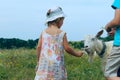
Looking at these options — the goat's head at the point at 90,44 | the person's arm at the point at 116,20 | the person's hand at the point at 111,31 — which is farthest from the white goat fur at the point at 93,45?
the person's arm at the point at 116,20

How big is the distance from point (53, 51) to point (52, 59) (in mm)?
118

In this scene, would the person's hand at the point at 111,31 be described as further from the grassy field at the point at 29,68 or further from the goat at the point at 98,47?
the grassy field at the point at 29,68

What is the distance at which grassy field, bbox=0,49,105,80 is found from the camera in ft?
35.7

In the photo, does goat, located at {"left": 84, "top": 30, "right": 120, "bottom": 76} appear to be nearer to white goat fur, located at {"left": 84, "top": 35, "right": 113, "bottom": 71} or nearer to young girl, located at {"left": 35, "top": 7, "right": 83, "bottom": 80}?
white goat fur, located at {"left": 84, "top": 35, "right": 113, "bottom": 71}

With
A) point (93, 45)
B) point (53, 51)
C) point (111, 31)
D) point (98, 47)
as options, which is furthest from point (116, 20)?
point (93, 45)

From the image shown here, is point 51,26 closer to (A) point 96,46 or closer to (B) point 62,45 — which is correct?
(B) point 62,45

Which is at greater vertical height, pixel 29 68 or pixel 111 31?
pixel 111 31

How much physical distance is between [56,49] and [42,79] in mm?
481

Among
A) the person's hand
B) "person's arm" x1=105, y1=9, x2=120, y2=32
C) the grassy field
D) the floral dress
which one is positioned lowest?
the grassy field

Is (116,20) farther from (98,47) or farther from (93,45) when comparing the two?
(93,45)

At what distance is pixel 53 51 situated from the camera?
23.4ft

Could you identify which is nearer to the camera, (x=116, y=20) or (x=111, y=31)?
(x=116, y=20)

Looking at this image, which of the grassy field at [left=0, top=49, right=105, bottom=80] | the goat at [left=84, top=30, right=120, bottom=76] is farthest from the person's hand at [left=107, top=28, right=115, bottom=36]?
the grassy field at [left=0, top=49, right=105, bottom=80]

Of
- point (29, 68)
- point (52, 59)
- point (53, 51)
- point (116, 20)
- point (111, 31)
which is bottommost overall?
point (29, 68)
